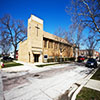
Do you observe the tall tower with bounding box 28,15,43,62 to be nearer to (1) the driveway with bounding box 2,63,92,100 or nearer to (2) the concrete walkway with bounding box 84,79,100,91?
(1) the driveway with bounding box 2,63,92,100

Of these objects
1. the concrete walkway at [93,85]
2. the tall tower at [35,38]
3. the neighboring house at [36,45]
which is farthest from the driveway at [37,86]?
the neighboring house at [36,45]

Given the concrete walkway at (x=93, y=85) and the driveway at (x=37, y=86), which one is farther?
the concrete walkway at (x=93, y=85)

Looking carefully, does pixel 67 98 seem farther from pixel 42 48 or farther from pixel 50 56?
pixel 50 56

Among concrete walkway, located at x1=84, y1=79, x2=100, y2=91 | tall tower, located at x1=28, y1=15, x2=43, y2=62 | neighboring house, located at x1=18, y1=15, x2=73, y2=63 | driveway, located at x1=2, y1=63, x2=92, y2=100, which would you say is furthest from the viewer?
neighboring house, located at x1=18, y1=15, x2=73, y2=63

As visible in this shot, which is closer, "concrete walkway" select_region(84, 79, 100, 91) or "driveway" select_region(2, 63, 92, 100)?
"driveway" select_region(2, 63, 92, 100)

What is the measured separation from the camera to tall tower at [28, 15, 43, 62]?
16.0 meters

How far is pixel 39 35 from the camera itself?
58.5 ft

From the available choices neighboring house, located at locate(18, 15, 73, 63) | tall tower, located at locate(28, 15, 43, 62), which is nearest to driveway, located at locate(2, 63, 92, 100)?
tall tower, located at locate(28, 15, 43, 62)

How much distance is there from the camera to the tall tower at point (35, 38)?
52.6ft

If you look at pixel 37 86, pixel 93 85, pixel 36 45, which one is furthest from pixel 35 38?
pixel 93 85

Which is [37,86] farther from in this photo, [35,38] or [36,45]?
[35,38]

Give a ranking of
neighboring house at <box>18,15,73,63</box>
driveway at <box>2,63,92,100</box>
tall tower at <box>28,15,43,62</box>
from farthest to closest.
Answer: neighboring house at <box>18,15,73,63</box> < tall tower at <box>28,15,43,62</box> < driveway at <box>2,63,92,100</box>

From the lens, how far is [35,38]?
664 inches

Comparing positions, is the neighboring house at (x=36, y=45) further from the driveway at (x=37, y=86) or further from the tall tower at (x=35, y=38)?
the driveway at (x=37, y=86)
